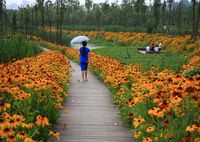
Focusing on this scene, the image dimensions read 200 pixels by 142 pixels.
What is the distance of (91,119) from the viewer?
751 centimetres

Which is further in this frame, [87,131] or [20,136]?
[87,131]

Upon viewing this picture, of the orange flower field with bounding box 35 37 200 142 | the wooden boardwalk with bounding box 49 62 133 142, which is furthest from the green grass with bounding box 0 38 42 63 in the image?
the orange flower field with bounding box 35 37 200 142

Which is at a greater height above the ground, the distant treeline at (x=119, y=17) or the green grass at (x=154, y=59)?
the distant treeline at (x=119, y=17)

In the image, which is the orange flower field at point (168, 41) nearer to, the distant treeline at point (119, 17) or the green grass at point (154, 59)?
the green grass at point (154, 59)

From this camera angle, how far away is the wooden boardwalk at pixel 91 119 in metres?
6.28

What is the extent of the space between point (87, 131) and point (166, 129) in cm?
193

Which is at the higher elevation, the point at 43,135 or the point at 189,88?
the point at 189,88

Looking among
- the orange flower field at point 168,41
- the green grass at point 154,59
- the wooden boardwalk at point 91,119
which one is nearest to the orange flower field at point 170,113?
the wooden boardwalk at point 91,119

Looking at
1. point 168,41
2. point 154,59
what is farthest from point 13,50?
point 168,41

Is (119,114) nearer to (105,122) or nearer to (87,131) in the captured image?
(105,122)

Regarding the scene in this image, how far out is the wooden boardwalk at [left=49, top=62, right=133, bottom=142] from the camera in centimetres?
628

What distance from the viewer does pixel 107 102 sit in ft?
31.1

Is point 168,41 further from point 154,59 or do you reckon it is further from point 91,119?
point 91,119

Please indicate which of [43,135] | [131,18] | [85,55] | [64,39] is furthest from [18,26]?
[43,135]
